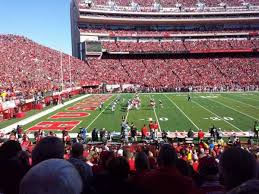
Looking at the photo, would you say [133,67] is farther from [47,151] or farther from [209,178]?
[47,151]

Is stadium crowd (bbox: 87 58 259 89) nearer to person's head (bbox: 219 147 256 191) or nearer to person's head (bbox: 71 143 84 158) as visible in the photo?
person's head (bbox: 71 143 84 158)

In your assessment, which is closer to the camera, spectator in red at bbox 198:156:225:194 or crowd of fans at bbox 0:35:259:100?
spectator in red at bbox 198:156:225:194

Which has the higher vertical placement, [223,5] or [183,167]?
[223,5]

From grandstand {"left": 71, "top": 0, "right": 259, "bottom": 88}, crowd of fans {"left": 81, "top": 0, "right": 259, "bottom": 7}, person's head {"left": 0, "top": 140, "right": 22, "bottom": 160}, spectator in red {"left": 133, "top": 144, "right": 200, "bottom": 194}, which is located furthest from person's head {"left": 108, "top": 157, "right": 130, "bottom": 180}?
crowd of fans {"left": 81, "top": 0, "right": 259, "bottom": 7}

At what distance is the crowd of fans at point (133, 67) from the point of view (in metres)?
47.0

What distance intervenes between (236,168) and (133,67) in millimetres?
63000

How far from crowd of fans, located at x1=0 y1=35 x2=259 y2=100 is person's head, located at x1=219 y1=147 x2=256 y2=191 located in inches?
1567

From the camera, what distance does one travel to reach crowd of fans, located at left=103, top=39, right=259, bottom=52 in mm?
69375

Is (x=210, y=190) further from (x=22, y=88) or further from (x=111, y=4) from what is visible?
(x=111, y=4)

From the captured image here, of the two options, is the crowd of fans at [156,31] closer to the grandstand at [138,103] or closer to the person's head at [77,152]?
the grandstand at [138,103]

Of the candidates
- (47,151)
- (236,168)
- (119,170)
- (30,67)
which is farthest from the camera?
(30,67)

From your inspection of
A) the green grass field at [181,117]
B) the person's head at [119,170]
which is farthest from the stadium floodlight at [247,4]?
the person's head at [119,170]

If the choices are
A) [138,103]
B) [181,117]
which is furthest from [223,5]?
[181,117]

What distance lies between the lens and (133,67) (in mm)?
65000
